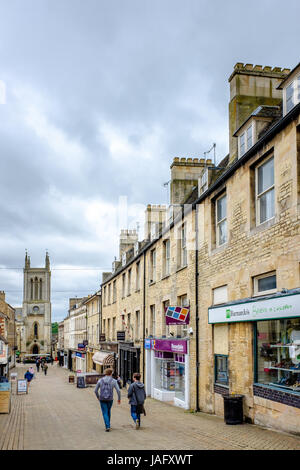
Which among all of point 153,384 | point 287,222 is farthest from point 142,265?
point 287,222

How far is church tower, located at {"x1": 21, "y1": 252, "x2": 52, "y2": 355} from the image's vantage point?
384ft

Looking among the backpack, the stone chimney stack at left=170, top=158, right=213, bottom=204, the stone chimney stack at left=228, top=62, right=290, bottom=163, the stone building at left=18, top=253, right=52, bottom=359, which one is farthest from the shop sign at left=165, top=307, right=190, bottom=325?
the stone building at left=18, top=253, right=52, bottom=359

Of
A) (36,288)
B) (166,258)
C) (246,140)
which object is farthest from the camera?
(36,288)

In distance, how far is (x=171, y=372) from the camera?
2275cm

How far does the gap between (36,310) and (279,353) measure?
117 meters

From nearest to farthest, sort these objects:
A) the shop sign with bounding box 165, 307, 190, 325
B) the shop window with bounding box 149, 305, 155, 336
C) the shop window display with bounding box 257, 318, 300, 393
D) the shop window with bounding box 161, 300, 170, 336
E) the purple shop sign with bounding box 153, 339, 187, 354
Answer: the shop window display with bounding box 257, 318, 300, 393 → the shop sign with bounding box 165, 307, 190, 325 → the purple shop sign with bounding box 153, 339, 187, 354 → the shop window with bounding box 161, 300, 170, 336 → the shop window with bounding box 149, 305, 155, 336

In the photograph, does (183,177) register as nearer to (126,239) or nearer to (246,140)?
(246,140)

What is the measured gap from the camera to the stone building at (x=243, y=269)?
1172cm

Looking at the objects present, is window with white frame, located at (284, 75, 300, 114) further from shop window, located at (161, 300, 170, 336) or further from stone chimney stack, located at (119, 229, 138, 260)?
stone chimney stack, located at (119, 229, 138, 260)

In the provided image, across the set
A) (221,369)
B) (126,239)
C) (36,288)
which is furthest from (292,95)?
(36,288)

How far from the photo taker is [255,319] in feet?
42.2

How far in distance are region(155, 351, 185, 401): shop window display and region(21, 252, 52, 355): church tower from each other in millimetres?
95028

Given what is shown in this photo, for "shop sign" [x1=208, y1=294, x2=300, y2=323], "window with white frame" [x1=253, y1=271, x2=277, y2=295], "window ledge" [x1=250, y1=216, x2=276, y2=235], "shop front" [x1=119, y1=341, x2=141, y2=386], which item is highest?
"window ledge" [x1=250, y1=216, x2=276, y2=235]
